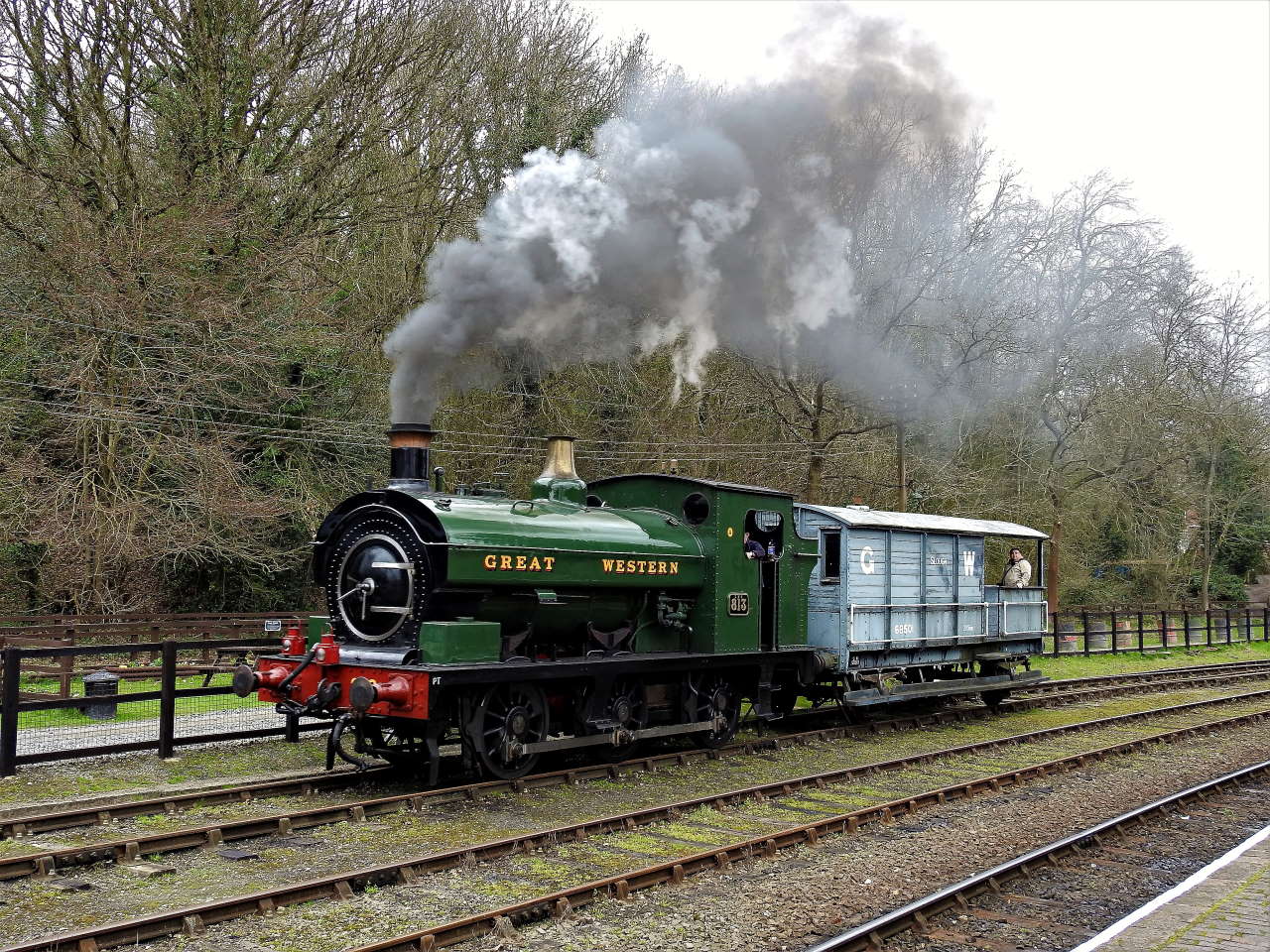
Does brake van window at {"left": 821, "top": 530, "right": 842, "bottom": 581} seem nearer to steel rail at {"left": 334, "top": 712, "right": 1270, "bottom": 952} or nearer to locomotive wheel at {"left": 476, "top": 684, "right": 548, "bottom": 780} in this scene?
steel rail at {"left": 334, "top": 712, "right": 1270, "bottom": 952}

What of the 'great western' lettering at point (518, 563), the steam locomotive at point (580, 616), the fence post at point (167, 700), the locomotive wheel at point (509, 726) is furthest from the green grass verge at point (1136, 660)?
the fence post at point (167, 700)

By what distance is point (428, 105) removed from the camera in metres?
24.7

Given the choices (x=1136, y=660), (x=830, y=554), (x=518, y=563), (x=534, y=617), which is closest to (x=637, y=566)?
(x=534, y=617)

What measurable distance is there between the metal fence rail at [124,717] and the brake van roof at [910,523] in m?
6.34

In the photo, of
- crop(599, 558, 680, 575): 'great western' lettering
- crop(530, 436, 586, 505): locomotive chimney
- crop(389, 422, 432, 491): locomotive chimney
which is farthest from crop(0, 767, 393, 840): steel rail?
crop(530, 436, 586, 505): locomotive chimney

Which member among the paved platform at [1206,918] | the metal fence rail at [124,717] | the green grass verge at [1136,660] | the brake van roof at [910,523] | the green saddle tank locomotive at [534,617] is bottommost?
the paved platform at [1206,918]

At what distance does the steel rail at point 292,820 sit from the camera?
6.71 meters

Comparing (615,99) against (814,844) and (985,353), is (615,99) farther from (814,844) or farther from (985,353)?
(814,844)

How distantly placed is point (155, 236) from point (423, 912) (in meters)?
16.5

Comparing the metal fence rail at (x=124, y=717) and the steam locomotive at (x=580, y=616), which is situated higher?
the steam locomotive at (x=580, y=616)

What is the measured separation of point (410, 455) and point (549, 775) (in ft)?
10.1

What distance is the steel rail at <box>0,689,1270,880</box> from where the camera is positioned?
264 inches

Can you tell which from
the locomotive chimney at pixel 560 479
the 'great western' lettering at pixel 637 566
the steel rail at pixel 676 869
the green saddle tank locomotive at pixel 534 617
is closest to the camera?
the steel rail at pixel 676 869

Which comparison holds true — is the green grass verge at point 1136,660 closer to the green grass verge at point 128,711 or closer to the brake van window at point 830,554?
the brake van window at point 830,554
